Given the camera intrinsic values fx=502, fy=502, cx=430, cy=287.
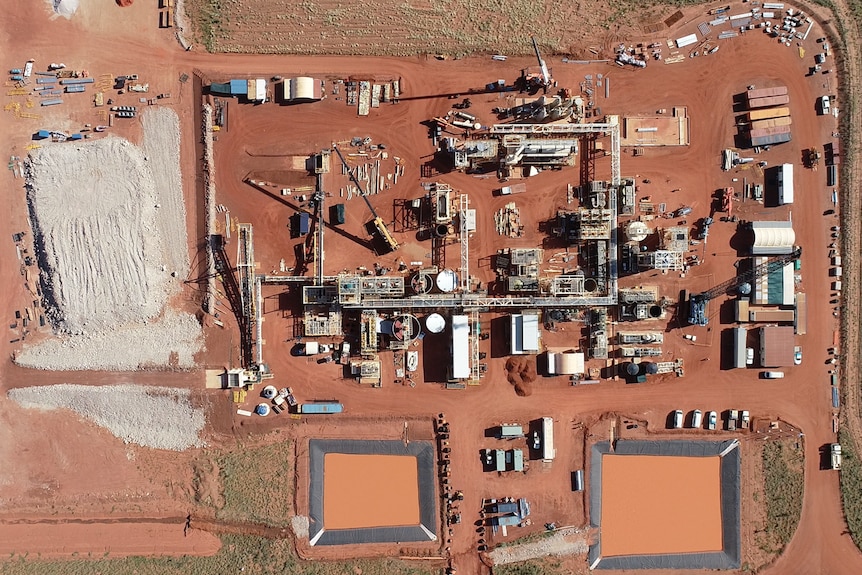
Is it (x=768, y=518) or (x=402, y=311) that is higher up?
(x=402, y=311)

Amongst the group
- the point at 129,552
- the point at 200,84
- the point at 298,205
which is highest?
the point at 200,84

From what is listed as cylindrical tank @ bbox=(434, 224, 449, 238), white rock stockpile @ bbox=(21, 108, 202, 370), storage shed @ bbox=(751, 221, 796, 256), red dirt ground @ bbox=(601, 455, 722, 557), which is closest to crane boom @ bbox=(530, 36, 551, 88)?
cylindrical tank @ bbox=(434, 224, 449, 238)

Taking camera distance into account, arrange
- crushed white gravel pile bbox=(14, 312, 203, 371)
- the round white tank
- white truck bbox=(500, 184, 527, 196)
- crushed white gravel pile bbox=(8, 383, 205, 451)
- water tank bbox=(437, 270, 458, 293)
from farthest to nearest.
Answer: crushed white gravel pile bbox=(14, 312, 203, 371) → crushed white gravel pile bbox=(8, 383, 205, 451) → white truck bbox=(500, 184, 527, 196) → water tank bbox=(437, 270, 458, 293) → the round white tank

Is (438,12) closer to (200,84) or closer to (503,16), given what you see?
(503,16)

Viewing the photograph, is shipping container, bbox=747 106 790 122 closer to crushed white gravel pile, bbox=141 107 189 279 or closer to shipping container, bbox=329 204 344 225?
shipping container, bbox=329 204 344 225

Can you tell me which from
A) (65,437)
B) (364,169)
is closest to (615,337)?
(364,169)

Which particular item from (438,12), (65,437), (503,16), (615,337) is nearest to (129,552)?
(65,437)

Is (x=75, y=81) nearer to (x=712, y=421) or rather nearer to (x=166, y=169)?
(x=166, y=169)
